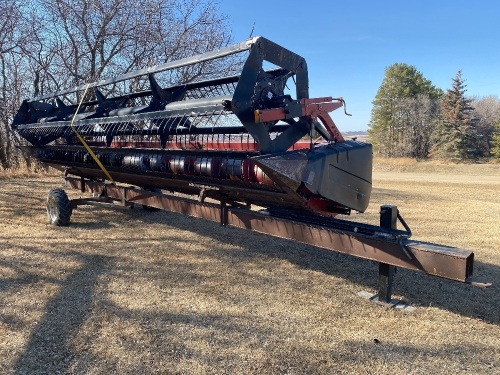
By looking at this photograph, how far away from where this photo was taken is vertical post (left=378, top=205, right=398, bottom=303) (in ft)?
12.5

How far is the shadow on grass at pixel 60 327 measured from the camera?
9.18 feet

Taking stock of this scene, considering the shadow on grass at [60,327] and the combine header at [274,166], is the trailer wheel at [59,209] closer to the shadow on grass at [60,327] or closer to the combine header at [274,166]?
the combine header at [274,166]

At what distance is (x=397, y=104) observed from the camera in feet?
158

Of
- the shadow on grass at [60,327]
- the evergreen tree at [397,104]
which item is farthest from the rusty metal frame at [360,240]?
the evergreen tree at [397,104]

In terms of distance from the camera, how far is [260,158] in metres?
3.37

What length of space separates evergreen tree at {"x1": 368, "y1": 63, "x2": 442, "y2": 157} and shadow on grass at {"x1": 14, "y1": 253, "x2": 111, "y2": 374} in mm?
47478

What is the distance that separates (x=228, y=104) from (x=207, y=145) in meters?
2.62

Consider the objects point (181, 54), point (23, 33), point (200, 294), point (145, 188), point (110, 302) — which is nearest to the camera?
point (110, 302)

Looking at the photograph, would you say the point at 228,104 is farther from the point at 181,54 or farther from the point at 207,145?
the point at 181,54

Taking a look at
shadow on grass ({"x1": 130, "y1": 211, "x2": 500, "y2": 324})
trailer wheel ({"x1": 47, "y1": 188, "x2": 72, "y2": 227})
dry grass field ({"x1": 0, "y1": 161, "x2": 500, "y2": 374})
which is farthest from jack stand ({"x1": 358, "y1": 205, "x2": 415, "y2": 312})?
trailer wheel ({"x1": 47, "y1": 188, "x2": 72, "y2": 227})

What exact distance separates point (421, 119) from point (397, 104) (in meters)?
3.21

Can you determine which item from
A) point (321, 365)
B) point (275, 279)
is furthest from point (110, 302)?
point (321, 365)

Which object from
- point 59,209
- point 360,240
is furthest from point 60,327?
point 59,209

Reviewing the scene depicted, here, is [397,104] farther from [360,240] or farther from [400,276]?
[360,240]
